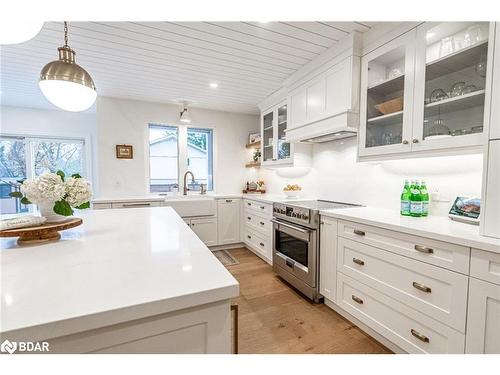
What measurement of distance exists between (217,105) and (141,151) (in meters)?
1.45

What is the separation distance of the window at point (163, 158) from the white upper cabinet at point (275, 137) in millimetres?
1535

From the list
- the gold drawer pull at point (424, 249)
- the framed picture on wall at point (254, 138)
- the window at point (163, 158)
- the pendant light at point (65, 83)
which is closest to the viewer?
the pendant light at point (65, 83)

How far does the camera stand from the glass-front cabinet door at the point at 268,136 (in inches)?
142

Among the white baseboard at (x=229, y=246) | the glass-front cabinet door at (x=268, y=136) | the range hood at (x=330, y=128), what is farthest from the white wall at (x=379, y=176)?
the white baseboard at (x=229, y=246)

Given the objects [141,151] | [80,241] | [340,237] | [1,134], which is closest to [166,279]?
[80,241]

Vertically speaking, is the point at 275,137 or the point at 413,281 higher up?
the point at 275,137

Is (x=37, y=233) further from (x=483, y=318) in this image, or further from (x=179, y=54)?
(x=483, y=318)

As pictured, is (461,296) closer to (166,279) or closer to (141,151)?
(166,279)

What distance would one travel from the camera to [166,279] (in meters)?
0.71

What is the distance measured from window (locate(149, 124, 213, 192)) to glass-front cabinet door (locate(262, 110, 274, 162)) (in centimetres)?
104

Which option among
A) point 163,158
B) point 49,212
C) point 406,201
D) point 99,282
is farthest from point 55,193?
point 163,158

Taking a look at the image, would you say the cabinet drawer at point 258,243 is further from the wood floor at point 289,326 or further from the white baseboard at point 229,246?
the wood floor at point 289,326

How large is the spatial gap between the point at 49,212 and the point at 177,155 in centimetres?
291

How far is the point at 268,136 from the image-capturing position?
3.72m
